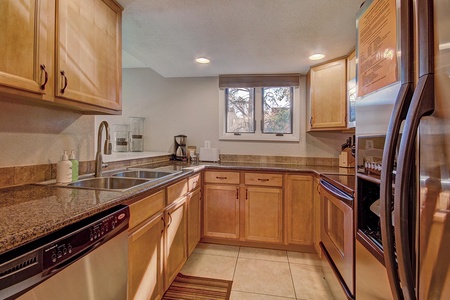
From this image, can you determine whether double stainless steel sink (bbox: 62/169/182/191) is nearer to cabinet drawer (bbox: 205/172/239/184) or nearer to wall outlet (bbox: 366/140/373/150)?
cabinet drawer (bbox: 205/172/239/184)

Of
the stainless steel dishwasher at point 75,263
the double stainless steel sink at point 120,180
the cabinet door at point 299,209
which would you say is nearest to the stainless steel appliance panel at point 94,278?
the stainless steel dishwasher at point 75,263

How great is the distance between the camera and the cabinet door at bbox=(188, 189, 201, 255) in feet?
7.30

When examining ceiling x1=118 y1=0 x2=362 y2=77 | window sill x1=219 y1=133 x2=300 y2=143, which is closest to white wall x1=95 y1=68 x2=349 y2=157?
window sill x1=219 y1=133 x2=300 y2=143

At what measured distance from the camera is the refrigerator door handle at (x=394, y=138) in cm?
70

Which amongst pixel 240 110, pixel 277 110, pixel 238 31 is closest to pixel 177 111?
pixel 240 110

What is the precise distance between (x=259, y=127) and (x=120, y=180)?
201 centimetres

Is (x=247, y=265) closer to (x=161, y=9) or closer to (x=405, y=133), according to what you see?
(x=405, y=133)

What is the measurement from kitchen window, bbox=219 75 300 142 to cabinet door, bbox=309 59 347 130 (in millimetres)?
398

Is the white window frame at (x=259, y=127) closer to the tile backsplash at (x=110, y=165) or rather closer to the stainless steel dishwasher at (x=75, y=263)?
the tile backsplash at (x=110, y=165)

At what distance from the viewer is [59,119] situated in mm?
1572

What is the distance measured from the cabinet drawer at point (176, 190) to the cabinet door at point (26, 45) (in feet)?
3.22

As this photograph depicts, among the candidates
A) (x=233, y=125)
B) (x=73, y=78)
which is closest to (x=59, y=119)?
(x=73, y=78)

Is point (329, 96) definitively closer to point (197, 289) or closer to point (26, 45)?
point (197, 289)

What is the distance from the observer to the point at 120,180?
180 centimetres
